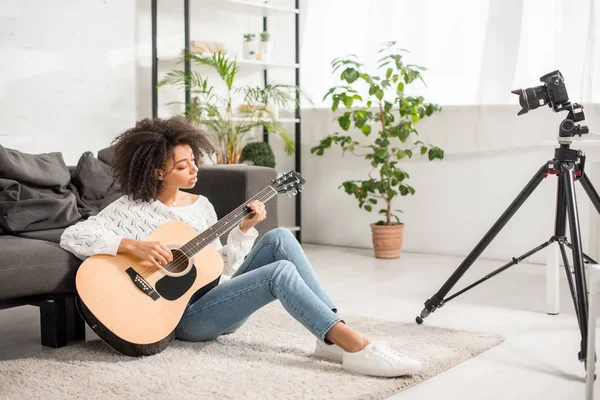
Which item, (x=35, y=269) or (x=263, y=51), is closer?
(x=35, y=269)

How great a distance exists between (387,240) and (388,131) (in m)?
0.65

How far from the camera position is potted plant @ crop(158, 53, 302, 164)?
450 cm

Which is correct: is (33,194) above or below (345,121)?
below

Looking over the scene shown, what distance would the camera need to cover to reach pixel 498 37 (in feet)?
14.9

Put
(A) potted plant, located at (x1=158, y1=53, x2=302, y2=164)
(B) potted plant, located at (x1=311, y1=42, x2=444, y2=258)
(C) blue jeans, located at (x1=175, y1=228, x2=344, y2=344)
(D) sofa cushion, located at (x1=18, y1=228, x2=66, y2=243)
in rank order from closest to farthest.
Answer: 1. (C) blue jeans, located at (x1=175, y1=228, x2=344, y2=344)
2. (D) sofa cushion, located at (x1=18, y1=228, x2=66, y2=243)
3. (A) potted plant, located at (x1=158, y1=53, x2=302, y2=164)
4. (B) potted plant, located at (x1=311, y1=42, x2=444, y2=258)

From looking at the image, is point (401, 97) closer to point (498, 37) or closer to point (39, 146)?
point (498, 37)

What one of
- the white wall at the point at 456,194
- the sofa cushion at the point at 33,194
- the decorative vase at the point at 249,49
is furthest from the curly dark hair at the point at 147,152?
the decorative vase at the point at 249,49

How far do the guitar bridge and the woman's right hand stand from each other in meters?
0.06

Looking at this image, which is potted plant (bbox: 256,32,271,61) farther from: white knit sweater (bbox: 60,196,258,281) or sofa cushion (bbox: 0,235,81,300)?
sofa cushion (bbox: 0,235,81,300)

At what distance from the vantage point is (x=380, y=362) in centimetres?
225

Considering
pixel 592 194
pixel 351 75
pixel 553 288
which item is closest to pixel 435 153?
pixel 351 75

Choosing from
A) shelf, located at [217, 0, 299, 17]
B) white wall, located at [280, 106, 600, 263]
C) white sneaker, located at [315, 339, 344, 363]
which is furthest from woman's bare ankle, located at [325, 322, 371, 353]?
shelf, located at [217, 0, 299, 17]

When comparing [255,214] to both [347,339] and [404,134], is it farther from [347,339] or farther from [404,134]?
[404,134]

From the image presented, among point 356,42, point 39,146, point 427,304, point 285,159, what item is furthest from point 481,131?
point 39,146
